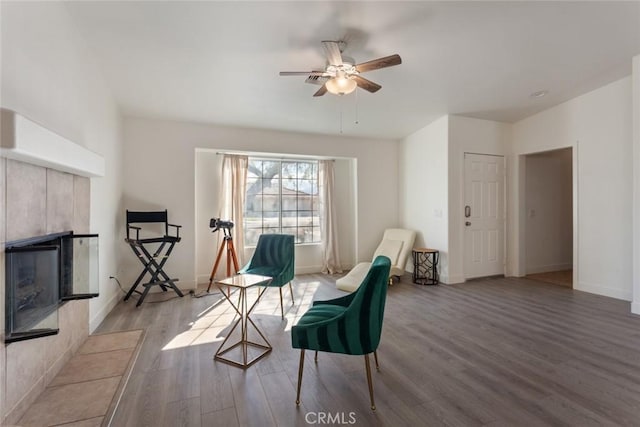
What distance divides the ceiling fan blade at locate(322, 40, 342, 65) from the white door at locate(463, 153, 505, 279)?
122 inches

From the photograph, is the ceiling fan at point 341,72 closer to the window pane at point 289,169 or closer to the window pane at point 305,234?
the window pane at point 289,169

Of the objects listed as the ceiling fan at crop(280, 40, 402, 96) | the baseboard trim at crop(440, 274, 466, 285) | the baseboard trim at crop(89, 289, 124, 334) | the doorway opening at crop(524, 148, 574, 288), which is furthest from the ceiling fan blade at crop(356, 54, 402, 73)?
the doorway opening at crop(524, 148, 574, 288)

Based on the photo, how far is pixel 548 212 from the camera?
518 cm

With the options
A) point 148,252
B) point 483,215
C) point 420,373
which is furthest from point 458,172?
point 148,252

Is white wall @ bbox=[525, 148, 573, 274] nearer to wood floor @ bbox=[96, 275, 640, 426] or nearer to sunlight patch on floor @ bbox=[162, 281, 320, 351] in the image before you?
wood floor @ bbox=[96, 275, 640, 426]

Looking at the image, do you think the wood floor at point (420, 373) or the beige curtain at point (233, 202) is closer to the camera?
the wood floor at point (420, 373)

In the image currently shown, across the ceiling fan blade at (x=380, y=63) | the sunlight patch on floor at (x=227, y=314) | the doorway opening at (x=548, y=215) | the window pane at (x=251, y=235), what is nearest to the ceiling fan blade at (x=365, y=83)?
the ceiling fan blade at (x=380, y=63)

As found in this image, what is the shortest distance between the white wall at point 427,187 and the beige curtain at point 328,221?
1.39 m

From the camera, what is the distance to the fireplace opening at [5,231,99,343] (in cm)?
159

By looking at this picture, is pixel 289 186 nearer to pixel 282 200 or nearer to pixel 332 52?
pixel 282 200

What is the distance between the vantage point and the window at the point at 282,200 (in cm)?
511

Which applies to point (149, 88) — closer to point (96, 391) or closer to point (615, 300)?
point (96, 391)

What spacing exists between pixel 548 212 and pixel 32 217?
7.02m

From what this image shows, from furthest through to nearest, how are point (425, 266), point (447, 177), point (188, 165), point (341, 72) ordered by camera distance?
point (425, 266) → point (447, 177) → point (188, 165) → point (341, 72)
